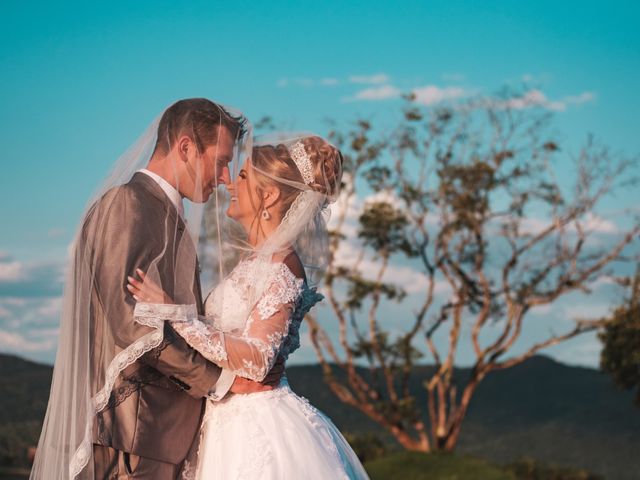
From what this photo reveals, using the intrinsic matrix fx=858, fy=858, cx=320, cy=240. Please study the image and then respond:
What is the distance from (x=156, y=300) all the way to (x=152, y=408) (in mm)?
386

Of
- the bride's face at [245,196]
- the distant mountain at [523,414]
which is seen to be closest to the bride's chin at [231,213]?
the bride's face at [245,196]

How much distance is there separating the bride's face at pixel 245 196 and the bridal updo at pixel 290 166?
0.10 ft

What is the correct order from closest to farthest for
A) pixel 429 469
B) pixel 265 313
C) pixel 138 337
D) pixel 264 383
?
pixel 138 337
pixel 265 313
pixel 264 383
pixel 429 469

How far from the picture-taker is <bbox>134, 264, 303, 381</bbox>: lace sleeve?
3.03 m

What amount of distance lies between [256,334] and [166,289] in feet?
1.20

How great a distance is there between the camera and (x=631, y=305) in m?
13.9

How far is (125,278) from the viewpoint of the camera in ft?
9.80

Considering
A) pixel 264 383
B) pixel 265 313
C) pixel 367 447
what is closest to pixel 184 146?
pixel 265 313

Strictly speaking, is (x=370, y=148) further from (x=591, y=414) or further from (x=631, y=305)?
(x=591, y=414)

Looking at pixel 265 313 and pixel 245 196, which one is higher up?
pixel 245 196

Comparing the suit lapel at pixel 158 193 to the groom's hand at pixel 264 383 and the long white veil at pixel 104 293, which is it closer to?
the long white veil at pixel 104 293

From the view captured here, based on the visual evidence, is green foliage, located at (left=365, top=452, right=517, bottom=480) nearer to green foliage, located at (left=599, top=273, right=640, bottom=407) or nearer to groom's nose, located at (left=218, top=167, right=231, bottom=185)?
green foliage, located at (left=599, top=273, right=640, bottom=407)

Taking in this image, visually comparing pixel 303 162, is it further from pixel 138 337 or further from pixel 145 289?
pixel 138 337

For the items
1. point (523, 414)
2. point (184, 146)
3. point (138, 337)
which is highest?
point (184, 146)
